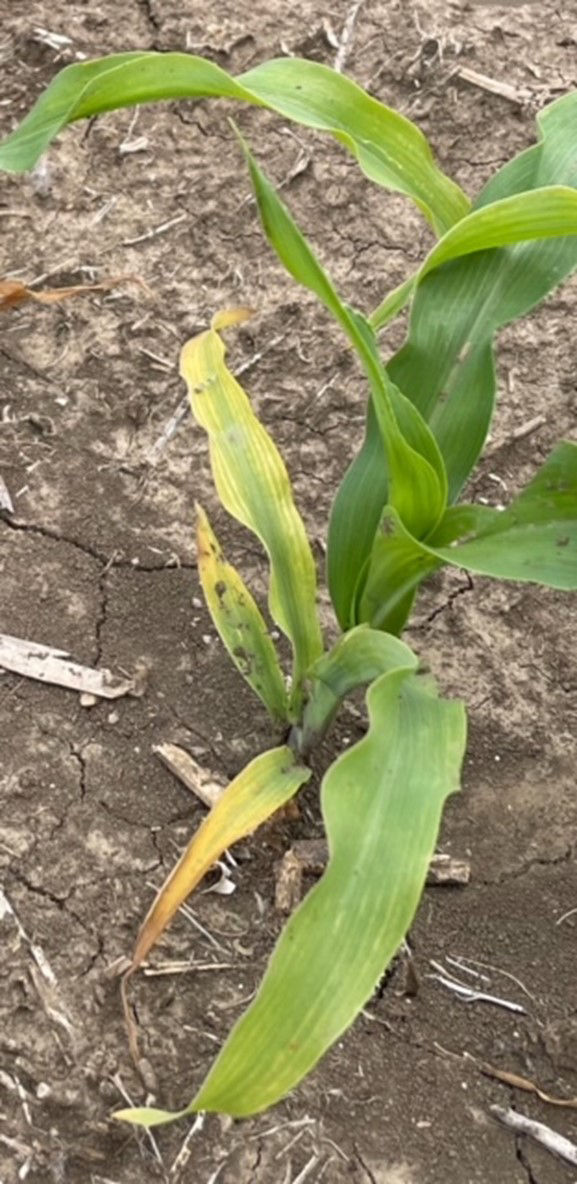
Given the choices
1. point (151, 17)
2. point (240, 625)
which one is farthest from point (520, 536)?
point (151, 17)

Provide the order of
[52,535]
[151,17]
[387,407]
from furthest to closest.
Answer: [151,17] < [52,535] < [387,407]

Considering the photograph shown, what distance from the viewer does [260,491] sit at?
1609 millimetres

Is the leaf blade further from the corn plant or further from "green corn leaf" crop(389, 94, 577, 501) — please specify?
"green corn leaf" crop(389, 94, 577, 501)

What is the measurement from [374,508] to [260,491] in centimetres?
14

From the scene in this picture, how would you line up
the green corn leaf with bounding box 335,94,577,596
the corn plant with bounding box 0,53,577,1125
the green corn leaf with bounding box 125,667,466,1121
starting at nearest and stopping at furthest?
1. the green corn leaf with bounding box 125,667,466,1121
2. the corn plant with bounding box 0,53,577,1125
3. the green corn leaf with bounding box 335,94,577,596

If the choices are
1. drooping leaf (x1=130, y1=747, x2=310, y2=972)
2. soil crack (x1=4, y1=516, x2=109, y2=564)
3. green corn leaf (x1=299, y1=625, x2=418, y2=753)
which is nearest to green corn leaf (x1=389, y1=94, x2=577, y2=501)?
green corn leaf (x1=299, y1=625, x2=418, y2=753)

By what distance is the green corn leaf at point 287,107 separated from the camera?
138 centimetres

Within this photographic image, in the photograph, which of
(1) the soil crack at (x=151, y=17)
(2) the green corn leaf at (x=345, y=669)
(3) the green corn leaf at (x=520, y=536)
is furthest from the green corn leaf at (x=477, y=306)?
(1) the soil crack at (x=151, y=17)

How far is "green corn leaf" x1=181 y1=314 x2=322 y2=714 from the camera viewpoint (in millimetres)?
1584

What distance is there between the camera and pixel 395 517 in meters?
1.37

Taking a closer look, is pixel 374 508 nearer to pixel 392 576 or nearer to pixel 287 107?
pixel 392 576

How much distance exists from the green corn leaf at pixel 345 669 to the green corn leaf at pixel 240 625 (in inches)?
2.0

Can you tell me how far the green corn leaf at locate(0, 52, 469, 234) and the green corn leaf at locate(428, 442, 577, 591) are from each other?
0.30 meters

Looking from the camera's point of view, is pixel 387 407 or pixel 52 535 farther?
pixel 52 535
